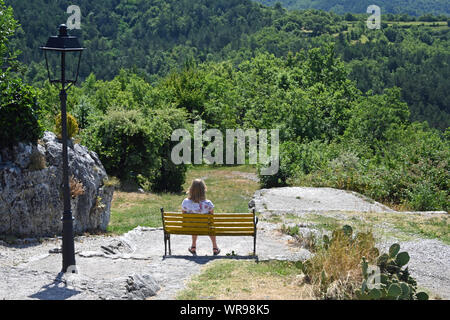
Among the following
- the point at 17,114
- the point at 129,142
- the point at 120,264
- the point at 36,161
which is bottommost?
the point at 129,142

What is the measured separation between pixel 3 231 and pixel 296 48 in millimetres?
93755

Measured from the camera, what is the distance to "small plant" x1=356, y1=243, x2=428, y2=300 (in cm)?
678

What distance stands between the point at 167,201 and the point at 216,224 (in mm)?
12697

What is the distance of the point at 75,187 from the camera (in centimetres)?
1259

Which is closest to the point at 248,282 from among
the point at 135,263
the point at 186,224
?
the point at 186,224

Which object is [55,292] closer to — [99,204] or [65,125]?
[65,125]

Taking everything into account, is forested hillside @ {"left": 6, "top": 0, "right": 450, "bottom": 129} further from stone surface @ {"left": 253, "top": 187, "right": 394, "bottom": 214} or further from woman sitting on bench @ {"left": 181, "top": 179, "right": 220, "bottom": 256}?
woman sitting on bench @ {"left": 181, "top": 179, "right": 220, "bottom": 256}

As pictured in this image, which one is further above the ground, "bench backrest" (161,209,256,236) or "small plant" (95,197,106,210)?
"bench backrest" (161,209,256,236)

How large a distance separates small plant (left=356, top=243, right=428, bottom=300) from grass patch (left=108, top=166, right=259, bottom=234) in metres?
8.10

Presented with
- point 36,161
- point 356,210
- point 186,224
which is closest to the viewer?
point 186,224

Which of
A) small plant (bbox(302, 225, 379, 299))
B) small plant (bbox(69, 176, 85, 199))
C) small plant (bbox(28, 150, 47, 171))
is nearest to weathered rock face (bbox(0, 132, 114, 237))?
small plant (bbox(28, 150, 47, 171))
